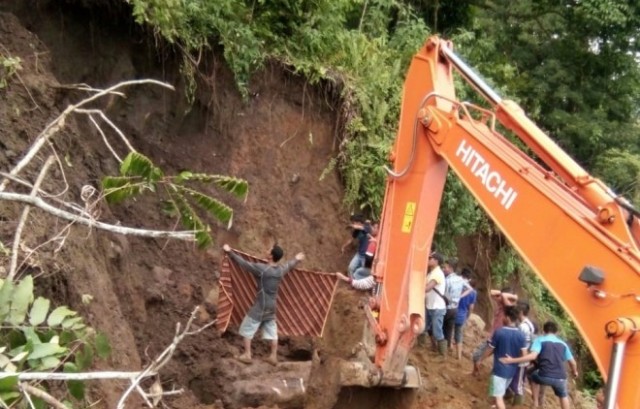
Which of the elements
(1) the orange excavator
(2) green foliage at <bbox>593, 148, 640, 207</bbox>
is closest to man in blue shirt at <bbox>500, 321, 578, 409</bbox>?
(1) the orange excavator

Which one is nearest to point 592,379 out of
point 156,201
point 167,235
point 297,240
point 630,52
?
point 630,52

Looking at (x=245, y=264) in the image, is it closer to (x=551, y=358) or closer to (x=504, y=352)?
(x=504, y=352)

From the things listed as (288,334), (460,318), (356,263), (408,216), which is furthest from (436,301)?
(408,216)

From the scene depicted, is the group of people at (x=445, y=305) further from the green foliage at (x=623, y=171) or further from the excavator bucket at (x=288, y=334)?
the green foliage at (x=623, y=171)

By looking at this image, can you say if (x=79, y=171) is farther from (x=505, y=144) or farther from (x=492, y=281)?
(x=492, y=281)

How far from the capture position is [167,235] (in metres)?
3.76

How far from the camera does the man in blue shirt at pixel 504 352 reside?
8906 millimetres

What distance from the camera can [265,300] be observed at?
9.17m

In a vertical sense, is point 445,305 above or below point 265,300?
above

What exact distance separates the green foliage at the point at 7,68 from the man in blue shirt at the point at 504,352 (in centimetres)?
564

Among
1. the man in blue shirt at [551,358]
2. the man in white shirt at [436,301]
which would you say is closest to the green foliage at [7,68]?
the man in white shirt at [436,301]

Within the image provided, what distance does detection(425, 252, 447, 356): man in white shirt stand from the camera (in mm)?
10500

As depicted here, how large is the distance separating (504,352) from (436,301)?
1865mm

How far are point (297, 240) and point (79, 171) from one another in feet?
13.5
